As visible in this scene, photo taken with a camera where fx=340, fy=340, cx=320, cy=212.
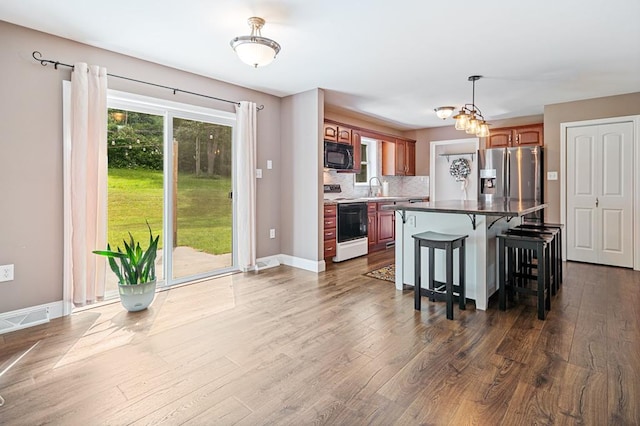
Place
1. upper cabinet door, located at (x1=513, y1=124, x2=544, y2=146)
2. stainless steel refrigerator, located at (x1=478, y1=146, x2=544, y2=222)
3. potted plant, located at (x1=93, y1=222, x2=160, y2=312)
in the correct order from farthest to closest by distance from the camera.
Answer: upper cabinet door, located at (x1=513, y1=124, x2=544, y2=146), stainless steel refrigerator, located at (x1=478, y1=146, x2=544, y2=222), potted plant, located at (x1=93, y1=222, x2=160, y2=312)

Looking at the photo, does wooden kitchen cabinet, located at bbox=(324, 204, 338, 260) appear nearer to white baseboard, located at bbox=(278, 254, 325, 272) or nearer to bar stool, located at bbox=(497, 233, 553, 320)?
white baseboard, located at bbox=(278, 254, 325, 272)

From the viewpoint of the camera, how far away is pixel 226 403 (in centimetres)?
175

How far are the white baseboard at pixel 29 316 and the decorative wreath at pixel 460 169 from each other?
672 centimetres

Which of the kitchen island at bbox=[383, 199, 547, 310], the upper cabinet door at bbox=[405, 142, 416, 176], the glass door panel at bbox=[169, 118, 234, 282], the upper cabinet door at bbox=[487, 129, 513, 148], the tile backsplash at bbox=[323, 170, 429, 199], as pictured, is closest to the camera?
the kitchen island at bbox=[383, 199, 547, 310]

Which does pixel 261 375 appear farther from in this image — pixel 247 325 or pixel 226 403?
pixel 247 325

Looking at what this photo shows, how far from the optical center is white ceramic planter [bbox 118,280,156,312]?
296 cm

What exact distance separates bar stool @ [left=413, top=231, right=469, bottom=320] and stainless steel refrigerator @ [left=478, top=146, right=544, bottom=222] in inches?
99.4

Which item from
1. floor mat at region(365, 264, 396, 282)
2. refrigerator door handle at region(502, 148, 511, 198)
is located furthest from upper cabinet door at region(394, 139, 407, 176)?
floor mat at region(365, 264, 396, 282)

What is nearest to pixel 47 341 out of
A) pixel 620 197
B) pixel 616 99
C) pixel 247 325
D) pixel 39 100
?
pixel 247 325

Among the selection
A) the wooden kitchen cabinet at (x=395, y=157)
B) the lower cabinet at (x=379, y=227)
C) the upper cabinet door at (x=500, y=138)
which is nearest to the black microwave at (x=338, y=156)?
the lower cabinet at (x=379, y=227)

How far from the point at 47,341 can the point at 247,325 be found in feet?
4.63

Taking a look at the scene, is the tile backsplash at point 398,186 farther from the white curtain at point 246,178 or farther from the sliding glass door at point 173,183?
the sliding glass door at point 173,183

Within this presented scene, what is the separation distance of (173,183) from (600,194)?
5.66 metres

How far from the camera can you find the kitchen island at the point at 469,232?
3.06 metres
